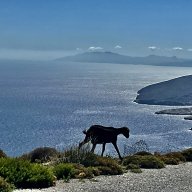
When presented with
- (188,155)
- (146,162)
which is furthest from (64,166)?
(188,155)

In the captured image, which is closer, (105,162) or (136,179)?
(136,179)

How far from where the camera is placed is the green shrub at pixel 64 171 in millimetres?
15594

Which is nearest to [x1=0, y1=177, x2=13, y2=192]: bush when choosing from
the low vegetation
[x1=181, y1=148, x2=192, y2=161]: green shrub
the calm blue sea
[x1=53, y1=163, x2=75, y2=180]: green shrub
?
the low vegetation

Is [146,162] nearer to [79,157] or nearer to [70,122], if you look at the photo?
[79,157]

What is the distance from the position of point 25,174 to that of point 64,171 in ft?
6.98

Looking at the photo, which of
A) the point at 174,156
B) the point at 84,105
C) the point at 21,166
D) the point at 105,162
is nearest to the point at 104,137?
the point at 105,162

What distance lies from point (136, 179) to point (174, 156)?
6.33 m

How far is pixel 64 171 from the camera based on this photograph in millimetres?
15781

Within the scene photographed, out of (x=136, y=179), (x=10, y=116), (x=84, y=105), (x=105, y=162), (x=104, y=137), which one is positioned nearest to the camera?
(x=136, y=179)

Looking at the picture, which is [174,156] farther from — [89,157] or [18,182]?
[18,182]

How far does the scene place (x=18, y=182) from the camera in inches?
542

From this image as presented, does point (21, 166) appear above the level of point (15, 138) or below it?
above

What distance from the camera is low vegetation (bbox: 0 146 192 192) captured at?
45.5 feet

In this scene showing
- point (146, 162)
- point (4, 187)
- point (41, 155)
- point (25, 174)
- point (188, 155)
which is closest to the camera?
point (4, 187)
